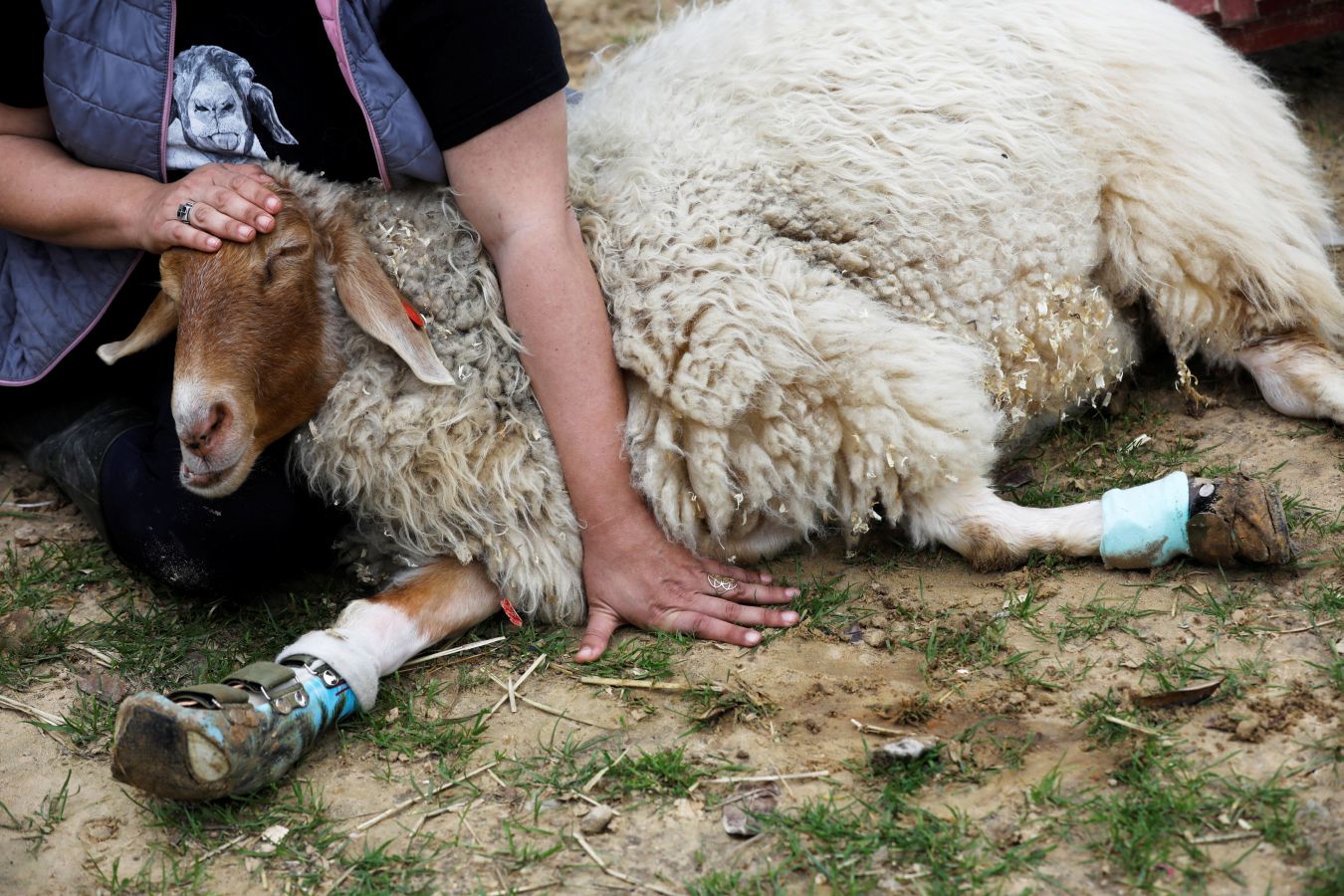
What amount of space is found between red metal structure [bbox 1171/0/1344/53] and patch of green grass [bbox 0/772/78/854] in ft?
12.5

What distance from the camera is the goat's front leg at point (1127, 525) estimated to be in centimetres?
233

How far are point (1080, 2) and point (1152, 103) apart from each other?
1.15ft

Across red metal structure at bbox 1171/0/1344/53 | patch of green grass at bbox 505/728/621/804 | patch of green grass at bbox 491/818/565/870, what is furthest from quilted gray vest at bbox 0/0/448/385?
red metal structure at bbox 1171/0/1344/53

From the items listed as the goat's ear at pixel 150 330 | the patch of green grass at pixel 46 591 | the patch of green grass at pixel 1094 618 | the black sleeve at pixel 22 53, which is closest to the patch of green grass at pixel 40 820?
the patch of green grass at pixel 46 591

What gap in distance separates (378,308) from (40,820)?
1138 mm

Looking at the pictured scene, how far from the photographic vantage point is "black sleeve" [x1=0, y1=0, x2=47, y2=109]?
2.46 metres

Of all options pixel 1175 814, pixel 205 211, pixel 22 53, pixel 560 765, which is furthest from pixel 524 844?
pixel 22 53

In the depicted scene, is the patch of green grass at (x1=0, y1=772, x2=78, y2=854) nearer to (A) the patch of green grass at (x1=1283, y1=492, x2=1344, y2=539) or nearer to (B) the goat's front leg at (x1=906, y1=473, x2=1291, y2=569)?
(B) the goat's front leg at (x1=906, y1=473, x2=1291, y2=569)

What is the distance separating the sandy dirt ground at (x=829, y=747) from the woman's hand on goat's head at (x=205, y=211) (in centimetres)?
89

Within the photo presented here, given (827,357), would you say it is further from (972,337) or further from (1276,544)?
(1276,544)

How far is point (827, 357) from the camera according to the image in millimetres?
2521

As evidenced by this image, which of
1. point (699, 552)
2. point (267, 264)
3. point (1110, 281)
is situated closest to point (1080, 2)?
point (1110, 281)

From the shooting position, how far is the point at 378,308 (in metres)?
2.42

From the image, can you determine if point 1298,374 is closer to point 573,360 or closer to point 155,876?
point 573,360
